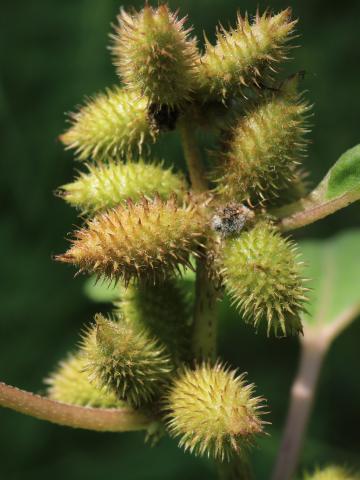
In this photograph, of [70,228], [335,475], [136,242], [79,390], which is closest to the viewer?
[136,242]

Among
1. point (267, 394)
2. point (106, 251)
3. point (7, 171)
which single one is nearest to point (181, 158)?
point (7, 171)

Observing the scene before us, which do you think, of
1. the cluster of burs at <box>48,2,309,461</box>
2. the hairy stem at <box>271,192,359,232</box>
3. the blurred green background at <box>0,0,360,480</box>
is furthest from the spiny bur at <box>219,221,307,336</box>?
the blurred green background at <box>0,0,360,480</box>

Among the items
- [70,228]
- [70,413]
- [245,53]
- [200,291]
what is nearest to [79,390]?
[70,413]

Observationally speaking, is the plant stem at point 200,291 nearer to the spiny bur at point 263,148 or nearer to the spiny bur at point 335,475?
the spiny bur at point 263,148

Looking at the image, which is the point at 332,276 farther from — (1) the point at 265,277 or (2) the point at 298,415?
(1) the point at 265,277

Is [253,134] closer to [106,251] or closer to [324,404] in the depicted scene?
[106,251]

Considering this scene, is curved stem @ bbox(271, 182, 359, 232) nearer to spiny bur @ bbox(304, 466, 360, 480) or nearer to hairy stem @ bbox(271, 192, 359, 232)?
hairy stem @ bbox(271, 192, 359, 232)
